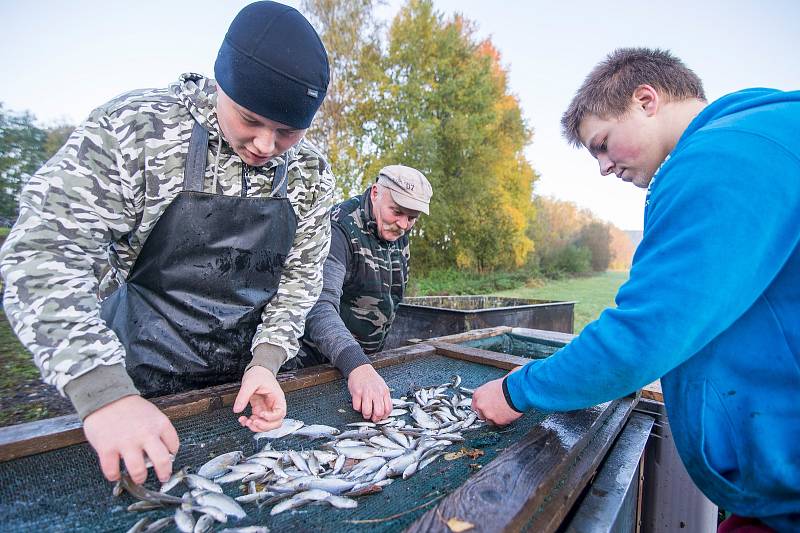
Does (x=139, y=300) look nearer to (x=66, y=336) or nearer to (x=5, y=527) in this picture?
(x=66, y=336)

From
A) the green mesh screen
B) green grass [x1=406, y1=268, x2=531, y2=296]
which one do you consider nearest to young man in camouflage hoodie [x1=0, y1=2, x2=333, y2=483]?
the green mesh screen

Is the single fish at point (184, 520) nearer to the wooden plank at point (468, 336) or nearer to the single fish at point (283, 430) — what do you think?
the single fish at point (283, 430)

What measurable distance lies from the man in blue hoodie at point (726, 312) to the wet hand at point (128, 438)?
4.65ft

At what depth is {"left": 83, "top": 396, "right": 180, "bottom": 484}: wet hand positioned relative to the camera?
3.79 feet

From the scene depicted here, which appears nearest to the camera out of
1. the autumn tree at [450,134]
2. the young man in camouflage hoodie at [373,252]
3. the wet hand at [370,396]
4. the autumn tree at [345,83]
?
the wet hand at [370,396]

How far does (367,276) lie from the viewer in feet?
11.5

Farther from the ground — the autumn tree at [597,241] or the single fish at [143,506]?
the autumn tree at [597,241]

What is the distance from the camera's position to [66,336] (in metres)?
1.23

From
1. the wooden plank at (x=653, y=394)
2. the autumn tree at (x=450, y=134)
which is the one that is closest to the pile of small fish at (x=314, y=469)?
the wooden plank at (x=653, y=394)

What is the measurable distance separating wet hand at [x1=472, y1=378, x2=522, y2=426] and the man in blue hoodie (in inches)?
17.9

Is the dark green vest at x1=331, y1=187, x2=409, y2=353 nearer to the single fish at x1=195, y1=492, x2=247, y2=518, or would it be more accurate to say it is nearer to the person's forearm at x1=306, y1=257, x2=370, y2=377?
the person's forearm at x1=306, y1=257, x2=370, y2=377

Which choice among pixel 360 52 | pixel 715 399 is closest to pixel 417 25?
pixel 360 52

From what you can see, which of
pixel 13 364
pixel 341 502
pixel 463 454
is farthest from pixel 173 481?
pixel 13 364

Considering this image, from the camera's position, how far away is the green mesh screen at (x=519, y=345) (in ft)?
13.4
